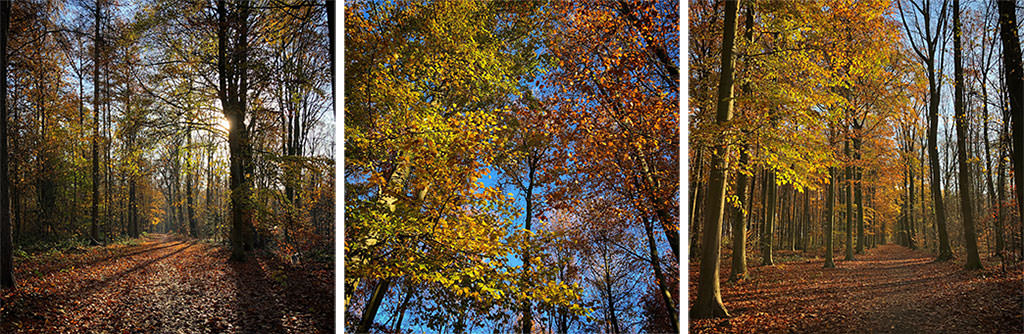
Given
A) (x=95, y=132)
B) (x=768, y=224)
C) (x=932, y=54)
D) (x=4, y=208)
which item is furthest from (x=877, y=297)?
(x=4, y=208)

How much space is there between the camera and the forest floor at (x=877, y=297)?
268 centimetres

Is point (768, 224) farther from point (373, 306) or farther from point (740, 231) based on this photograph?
point (373, 306)

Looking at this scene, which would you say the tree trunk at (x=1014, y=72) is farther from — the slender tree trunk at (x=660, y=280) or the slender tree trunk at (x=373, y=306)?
the slender tree trunk at (x=373, y=306)

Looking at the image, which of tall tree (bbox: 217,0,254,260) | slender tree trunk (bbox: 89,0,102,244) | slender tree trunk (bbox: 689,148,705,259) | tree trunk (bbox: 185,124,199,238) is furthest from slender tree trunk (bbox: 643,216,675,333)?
slender tree trunk (bbox: 89,0,102,244)

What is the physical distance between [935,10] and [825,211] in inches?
58.6

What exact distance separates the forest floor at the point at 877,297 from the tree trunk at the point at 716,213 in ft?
0.23

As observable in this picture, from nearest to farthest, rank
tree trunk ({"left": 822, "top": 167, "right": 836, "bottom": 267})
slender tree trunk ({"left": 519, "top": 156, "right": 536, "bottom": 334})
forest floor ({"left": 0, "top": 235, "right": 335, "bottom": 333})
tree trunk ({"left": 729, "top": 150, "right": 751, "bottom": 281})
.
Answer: forest floor ({"left": 0, "top": 235, "right": 335, "bottom": 333}) < tree trunk ({"left": 822, "top": 167, "right": 836, "bottom": 267}) < slender tree trunk ({"left": 519, "top": 156, "right": 536, "bottom": 334}) < tree trunk ({"left": 729, "top": 150, "right": 751, "bottom": 281})

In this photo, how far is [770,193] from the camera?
3473 millimetres

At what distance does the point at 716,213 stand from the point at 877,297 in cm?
103

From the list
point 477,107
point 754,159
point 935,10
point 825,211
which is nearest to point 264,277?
point 477,107

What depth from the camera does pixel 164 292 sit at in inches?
108

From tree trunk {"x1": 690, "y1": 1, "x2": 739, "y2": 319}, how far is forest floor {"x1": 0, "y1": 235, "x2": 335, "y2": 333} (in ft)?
8.53

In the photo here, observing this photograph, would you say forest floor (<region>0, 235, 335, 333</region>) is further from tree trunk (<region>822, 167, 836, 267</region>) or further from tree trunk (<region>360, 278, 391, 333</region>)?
tree trunk (<region>822, 167, 836, 267</region>)

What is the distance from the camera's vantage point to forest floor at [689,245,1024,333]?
2.68 meters
